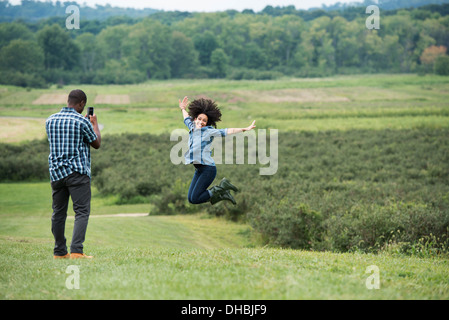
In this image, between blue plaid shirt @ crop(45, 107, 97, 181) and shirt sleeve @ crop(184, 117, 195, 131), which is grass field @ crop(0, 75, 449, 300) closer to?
blue plaid shirt @ crop(45, 107, 97, 181)

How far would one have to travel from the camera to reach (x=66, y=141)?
8.41 metres

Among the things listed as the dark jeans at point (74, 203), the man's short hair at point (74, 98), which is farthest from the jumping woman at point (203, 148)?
the man's short hair at point (74, 98)

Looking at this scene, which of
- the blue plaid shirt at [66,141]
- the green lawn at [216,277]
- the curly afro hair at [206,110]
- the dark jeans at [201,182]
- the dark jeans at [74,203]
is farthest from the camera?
the curly afro hair at [206,110]

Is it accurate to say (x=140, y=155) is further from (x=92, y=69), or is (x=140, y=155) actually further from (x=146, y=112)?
(x=92, y=69)

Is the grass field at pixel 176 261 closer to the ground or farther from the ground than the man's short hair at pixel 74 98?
closer to the ground

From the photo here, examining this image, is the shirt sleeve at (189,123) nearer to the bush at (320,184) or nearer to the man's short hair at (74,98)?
the man's short hair at (74,98)

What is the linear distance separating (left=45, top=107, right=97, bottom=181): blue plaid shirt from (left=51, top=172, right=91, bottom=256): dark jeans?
131mm

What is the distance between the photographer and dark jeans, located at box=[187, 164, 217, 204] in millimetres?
9758

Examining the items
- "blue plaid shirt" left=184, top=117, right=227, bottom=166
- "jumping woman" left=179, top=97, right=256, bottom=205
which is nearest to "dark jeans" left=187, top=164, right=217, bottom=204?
"jumping woman" left=179, top=97, right=256, bottom=205

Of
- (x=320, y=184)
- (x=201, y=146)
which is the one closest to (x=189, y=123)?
(x=201, y=146)

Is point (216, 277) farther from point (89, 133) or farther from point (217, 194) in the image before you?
point (217, 194)

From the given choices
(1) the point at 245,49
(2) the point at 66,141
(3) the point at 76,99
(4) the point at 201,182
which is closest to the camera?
(2) the point at 66,141

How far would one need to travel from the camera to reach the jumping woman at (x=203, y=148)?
9.49m

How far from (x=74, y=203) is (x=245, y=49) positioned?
13230 cm
